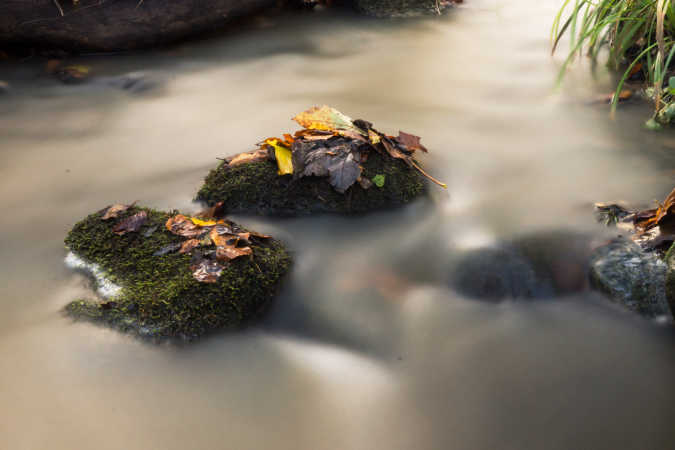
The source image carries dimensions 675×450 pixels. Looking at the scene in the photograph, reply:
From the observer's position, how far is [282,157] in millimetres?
2943

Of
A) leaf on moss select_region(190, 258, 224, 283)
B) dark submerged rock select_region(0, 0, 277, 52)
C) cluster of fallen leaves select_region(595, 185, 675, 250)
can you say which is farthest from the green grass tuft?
dark submerged rock select_region(0, 0, 277, 52)

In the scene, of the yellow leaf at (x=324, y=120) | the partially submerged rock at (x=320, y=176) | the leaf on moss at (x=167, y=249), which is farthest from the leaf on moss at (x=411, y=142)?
the leaf on moss at (x=167, y=249)

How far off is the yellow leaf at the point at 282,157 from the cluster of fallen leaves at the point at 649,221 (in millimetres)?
1694

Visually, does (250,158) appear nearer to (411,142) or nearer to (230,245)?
(230,245)

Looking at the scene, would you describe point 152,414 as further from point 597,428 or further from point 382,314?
point 597,428

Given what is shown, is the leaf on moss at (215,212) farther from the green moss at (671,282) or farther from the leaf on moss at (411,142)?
the green moss at (671,282)

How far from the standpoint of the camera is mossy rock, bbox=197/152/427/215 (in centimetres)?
290

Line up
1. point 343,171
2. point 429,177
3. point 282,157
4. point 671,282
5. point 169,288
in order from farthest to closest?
point 429,177
point 282,157
point 343,171
point 169,288
point 671,282

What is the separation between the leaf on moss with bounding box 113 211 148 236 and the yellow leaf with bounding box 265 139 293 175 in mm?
749

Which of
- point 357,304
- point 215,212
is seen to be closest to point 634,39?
point 357,304

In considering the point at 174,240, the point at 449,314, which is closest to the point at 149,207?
the point at 174,240

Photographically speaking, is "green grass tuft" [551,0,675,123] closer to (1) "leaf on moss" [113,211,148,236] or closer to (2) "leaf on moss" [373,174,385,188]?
(2) "leaf on moss" [373,174,385,188]

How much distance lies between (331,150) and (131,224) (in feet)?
3.62

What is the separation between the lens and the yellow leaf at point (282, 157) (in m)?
2.89
